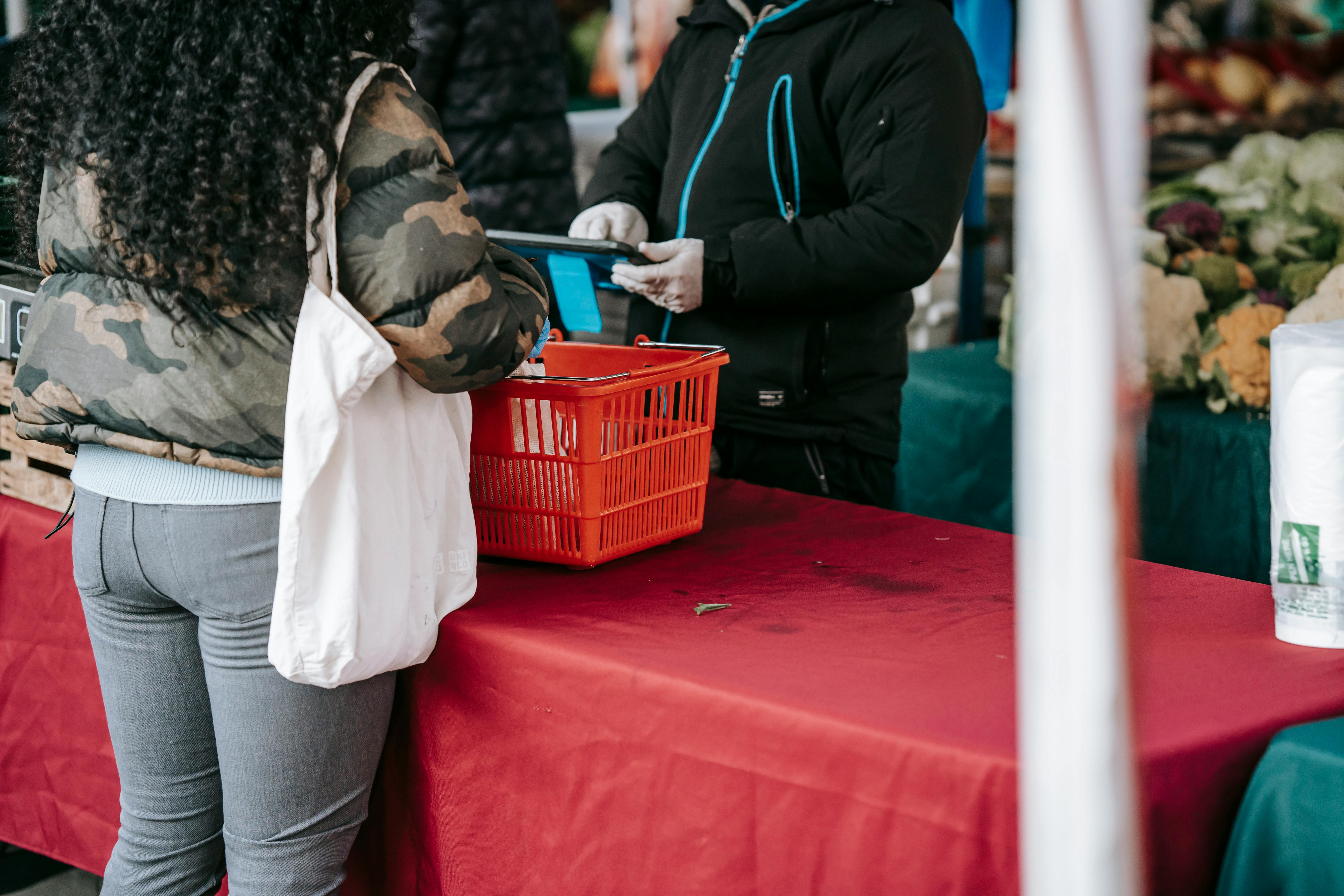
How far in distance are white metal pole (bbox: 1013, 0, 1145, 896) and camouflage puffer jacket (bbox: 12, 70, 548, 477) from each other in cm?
64

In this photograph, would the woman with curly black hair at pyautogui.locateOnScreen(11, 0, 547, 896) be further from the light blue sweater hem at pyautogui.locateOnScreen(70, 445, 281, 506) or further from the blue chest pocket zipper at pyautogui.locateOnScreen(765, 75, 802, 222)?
the blue chest pocket zipper at pyautogui.locateOnScreen(765, 75, 802, 222)

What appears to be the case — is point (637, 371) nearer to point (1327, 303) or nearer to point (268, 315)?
point (268, 315)

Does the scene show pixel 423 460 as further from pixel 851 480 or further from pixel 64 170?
pixel 851 480

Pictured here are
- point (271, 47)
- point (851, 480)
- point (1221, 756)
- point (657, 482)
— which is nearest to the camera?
point (1221, 756)

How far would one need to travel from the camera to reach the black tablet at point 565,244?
1634 mm

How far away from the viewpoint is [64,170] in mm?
1209

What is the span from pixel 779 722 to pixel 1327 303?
1.91 meters

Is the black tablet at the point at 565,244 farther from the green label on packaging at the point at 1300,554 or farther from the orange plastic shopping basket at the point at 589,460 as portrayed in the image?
the green label on packaging at the point at 1300,554

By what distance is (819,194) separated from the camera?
6.66 feet

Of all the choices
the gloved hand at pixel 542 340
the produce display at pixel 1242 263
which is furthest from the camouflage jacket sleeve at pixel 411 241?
the produce display at pixel 1242 263

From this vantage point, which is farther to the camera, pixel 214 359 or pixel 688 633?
pixel 688 633

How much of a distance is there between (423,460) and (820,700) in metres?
0.51

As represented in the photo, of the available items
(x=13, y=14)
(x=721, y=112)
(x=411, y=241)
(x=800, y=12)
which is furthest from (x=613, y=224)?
(x=13, y=14)

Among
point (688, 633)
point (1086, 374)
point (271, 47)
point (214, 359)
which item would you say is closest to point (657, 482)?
point (688, 633)
